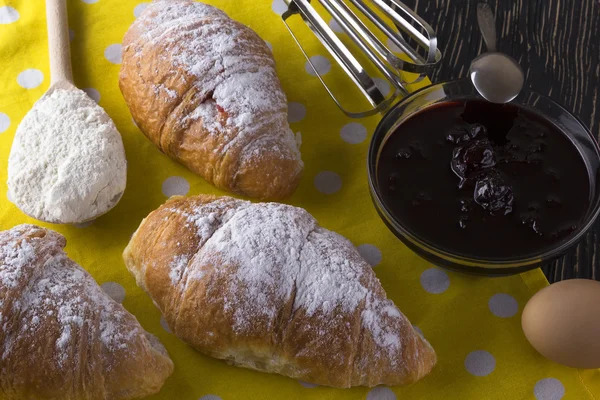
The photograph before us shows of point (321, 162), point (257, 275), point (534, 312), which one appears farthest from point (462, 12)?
point (257, 275)

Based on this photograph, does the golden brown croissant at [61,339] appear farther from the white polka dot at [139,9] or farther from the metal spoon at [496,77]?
the metal spoon at [496,77]

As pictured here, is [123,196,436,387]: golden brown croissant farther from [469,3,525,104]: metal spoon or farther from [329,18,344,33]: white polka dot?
[329,18,344,33]: white polka dot

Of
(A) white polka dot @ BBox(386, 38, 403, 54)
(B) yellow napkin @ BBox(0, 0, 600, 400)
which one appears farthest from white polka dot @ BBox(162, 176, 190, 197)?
(A) white polka dot @ BBox(386, 38, 403, 54)

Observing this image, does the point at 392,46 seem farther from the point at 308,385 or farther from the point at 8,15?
the point at 8,15

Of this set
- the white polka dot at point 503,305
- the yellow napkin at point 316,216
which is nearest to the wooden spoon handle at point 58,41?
the yellow napkin at point 316,216

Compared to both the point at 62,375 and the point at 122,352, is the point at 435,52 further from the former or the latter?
the point at 62,375

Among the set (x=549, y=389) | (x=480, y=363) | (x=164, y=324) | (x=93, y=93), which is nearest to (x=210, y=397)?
(x=164, y=324)
